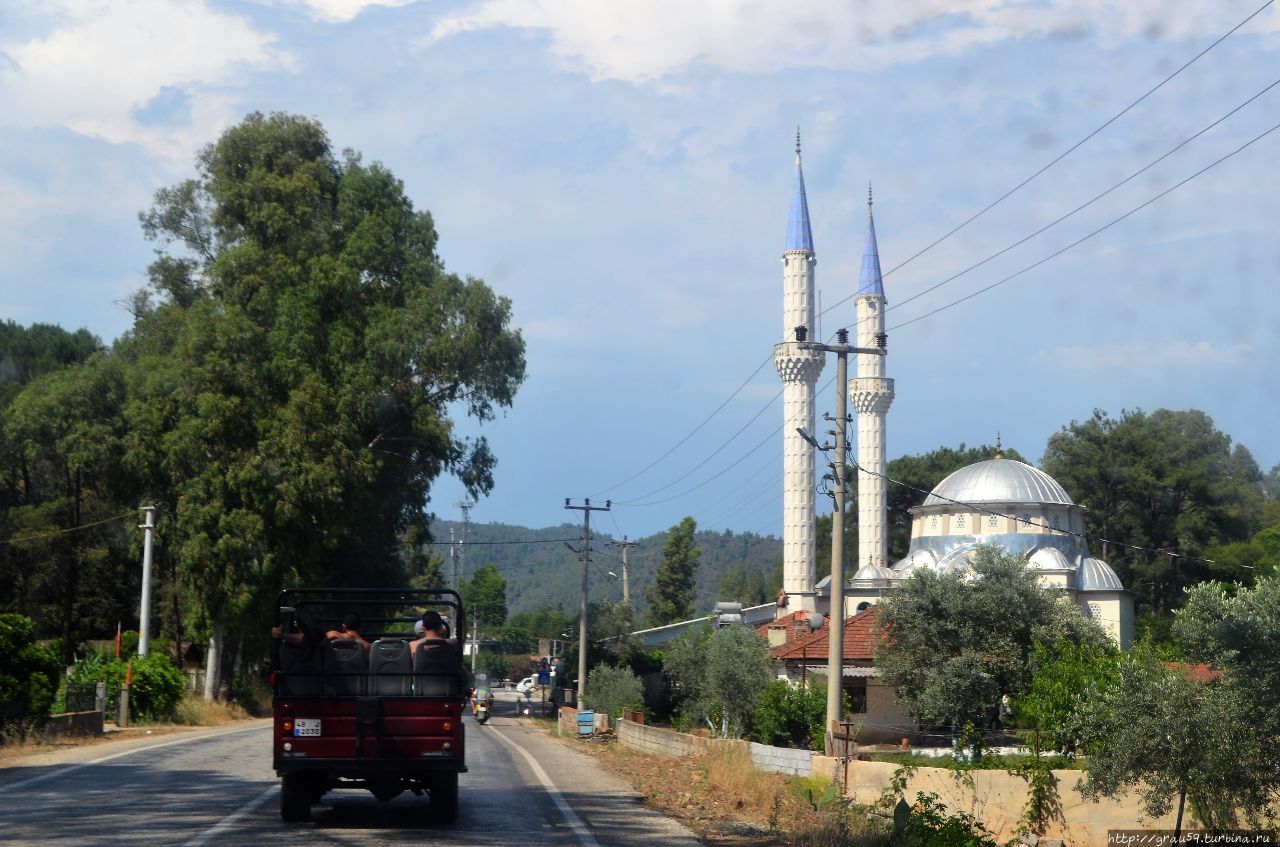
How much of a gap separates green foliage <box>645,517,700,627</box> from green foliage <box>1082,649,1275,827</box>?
9944 centimetres

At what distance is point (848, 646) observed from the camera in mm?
46031

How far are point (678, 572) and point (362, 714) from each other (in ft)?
369

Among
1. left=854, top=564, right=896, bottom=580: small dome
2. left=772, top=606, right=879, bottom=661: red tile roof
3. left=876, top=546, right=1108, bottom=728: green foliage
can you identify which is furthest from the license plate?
left=854, top=564, right=896, bottom=580: small dome

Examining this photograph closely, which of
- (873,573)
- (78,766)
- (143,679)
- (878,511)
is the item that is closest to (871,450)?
(878,511)

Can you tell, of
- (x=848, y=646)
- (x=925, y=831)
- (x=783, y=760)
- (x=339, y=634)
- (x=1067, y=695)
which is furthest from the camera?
(x=848, y=646)

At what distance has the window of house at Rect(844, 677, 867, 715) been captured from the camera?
153 feet

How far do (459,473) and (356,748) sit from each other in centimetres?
3474

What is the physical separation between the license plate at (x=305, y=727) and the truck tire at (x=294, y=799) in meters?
0.55

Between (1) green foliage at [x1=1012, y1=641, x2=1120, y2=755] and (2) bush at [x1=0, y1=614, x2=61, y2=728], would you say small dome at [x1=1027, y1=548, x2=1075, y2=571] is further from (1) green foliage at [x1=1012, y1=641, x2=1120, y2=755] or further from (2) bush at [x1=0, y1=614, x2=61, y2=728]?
(2) bush at [x1=0, y1=614, x2=61, y2=728]

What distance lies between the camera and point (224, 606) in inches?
1618

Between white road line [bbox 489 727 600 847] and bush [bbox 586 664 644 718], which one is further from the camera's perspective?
bush [bbox 586 664 644 718]

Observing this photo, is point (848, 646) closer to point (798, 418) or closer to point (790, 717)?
point (790, 717)

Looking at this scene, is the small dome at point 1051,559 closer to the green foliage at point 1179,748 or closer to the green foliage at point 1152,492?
the green foliage at point 1152,492

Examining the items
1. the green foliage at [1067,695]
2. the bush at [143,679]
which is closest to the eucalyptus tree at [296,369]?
the bush at [143,679]
